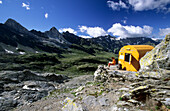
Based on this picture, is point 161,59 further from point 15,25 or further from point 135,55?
point 15,25

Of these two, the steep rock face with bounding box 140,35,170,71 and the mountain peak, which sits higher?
the mountain peak

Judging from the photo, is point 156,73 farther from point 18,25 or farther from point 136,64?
point 18,25

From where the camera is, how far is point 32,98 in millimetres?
14250

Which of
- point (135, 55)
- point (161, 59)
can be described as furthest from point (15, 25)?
point (161, 59)

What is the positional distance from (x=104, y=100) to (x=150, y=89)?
159 inches

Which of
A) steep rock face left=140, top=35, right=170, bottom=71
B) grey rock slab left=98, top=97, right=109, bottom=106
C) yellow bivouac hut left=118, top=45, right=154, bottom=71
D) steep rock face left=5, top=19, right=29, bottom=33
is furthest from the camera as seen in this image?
steep rock face left=5, top=19, right=29, bottom=33

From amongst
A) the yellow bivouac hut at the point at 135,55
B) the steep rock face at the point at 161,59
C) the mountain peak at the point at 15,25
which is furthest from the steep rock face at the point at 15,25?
the steep rock face at the point at 161,59

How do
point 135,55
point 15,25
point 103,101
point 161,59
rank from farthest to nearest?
1. point 15,25
2. point 135,55
3. point 161,59
4. point 103,101

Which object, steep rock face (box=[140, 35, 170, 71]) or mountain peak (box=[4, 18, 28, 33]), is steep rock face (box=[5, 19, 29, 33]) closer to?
mountain peak (box=[4, 18, 28, 33])

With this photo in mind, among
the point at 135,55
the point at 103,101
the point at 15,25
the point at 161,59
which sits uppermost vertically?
the point at 15,25

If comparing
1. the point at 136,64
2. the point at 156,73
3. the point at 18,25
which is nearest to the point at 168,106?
the point at 156,73

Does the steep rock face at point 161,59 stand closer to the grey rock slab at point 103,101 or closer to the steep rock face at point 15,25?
the grey rock slab at point 103,101

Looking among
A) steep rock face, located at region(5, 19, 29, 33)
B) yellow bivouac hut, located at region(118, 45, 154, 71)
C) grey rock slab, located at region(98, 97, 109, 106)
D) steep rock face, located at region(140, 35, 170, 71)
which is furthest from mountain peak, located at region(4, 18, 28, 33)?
steep rock face, located at region(140, 35, 170, 71)

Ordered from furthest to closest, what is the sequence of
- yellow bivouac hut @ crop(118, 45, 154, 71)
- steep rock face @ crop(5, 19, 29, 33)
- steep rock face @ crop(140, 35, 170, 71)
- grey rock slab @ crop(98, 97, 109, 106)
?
steep rock face @ crop(5, 19, 29, 33), yellow bivouac hut @ crop(118, 45, 154, 71), steep rock face @ crop(140, 35, 170, 71), grey rock slab @ crop(98, 97, 109, 106)
